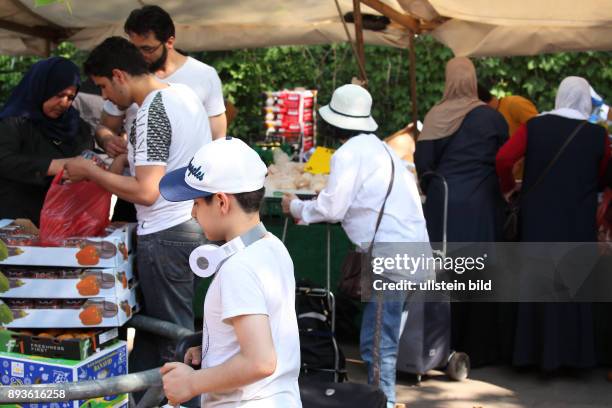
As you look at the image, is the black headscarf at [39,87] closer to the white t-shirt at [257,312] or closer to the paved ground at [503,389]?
the white t-shirt at [257,312]

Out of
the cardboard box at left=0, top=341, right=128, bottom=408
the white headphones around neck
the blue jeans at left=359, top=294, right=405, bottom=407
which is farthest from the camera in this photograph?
the blue jeans at left=359, top=294, right=405, bottom=407

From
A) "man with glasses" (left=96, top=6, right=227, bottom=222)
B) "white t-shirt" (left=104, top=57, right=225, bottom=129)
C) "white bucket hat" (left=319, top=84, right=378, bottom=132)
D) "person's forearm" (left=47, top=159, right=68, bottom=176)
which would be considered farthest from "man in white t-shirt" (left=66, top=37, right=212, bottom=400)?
"white bucket hat" (left=319, top=84, right=378, bottom=132)

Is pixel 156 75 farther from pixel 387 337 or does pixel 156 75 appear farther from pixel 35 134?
pixel 387 337

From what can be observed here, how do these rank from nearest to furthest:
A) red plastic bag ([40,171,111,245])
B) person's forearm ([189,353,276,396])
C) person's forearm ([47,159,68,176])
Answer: person's forearm ([189,353,276,396]) < red plastic bag ([40,171,111,245]) < person's forearm ([47,159,68,176])

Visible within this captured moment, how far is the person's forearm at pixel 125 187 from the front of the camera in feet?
10.3

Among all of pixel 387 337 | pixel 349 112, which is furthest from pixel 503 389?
pixel 349 112

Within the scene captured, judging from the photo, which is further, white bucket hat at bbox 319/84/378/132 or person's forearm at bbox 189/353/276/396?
white bucket hat at bbox 319/84/378/132

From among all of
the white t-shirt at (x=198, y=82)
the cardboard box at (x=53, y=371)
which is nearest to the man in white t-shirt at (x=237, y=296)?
the cardboard box at (x=53, y=371)

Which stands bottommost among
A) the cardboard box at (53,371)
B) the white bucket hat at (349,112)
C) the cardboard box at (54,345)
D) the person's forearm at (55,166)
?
the cardboard box at (53,371)

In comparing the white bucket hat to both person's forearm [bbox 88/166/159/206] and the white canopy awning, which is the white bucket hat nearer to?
person's forearm [bbox 88/166/159/206]

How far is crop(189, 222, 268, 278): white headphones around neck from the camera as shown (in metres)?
2.04

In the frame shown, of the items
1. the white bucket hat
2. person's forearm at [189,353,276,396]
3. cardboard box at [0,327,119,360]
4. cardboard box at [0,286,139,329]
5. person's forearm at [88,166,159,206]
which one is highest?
the white bucket hat

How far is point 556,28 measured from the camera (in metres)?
6.38

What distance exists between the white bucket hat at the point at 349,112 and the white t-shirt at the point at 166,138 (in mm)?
1213
